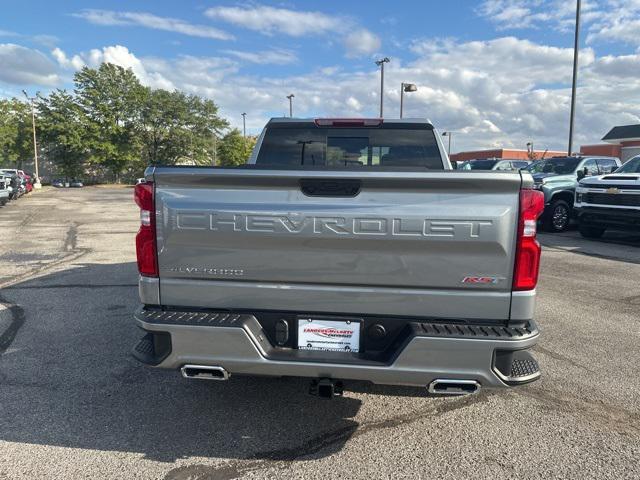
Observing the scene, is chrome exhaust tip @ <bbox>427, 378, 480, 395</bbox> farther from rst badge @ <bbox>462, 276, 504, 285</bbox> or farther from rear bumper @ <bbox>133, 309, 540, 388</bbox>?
rst badge @ <bbox>462, 276, 504, 285</bbox>

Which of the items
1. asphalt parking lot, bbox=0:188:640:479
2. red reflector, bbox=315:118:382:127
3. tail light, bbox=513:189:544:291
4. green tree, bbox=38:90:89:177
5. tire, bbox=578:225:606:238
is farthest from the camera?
green tree, bbox=38:90:89:177

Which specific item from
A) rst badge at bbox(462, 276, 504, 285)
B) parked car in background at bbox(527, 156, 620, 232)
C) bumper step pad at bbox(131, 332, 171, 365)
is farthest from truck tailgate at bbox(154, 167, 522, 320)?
parked car in background at bbox(527, 156, 620, 232)

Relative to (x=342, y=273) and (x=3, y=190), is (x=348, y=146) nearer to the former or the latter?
(x=342, y=273)

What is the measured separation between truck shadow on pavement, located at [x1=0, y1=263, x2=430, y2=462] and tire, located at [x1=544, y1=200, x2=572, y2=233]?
485 inches

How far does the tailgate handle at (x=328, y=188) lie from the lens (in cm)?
264

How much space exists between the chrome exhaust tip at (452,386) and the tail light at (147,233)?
68.5 inches

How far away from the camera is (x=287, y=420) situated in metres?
3.33

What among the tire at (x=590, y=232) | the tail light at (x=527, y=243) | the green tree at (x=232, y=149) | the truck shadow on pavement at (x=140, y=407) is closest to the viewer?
the tail light at (x=527, y=243)

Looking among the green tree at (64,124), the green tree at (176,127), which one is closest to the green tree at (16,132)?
the green tree at (64,124)

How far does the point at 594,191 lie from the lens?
12.1 meters

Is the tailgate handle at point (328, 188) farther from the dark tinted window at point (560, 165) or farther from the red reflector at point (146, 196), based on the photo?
the dark tinted window at point (560, 165)

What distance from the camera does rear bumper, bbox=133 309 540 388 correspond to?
2.54 meters

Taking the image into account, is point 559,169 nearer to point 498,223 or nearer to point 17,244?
point 498,223

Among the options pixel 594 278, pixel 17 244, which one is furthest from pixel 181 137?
pixel 594 278
